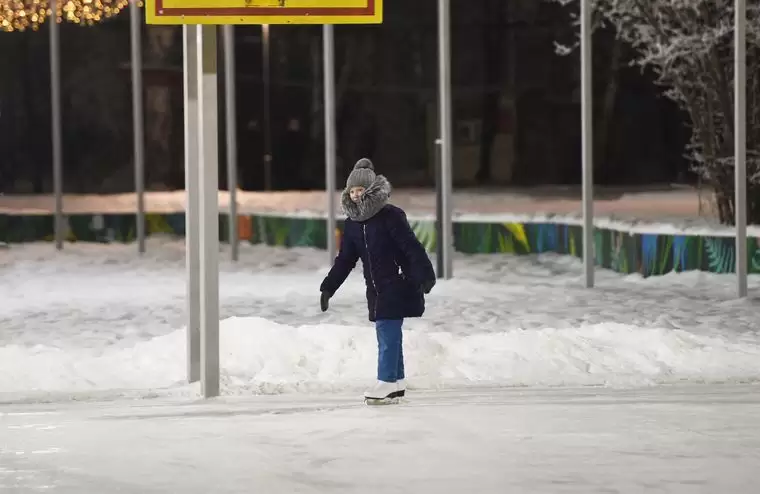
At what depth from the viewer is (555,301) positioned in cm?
1816

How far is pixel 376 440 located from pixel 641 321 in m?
7.24

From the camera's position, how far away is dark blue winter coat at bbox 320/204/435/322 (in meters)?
10.5

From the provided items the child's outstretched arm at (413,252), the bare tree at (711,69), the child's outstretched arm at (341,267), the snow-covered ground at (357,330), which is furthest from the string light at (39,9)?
the child's outstretched arm at (413,252)

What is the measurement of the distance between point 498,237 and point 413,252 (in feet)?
48.7

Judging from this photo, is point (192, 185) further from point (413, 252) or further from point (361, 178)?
point (413, 252)

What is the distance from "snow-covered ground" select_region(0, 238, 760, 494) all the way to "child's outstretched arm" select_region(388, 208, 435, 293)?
748 mm

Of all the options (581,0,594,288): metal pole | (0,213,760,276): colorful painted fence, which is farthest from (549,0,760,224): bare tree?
(581,0,594,288): metal pole

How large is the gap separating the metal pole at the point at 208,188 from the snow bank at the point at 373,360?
0.77m

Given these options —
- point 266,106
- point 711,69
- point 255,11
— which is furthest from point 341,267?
point 266,106

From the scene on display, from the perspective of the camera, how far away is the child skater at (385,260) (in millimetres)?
10508

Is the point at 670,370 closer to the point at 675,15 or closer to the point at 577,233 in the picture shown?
the point at 577,233

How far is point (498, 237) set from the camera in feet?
82.7

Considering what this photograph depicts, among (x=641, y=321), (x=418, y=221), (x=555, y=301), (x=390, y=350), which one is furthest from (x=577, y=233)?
(x=390, y=350)

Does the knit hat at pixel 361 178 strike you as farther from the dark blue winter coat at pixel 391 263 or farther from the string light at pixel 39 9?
the string light at pixel 39 9
